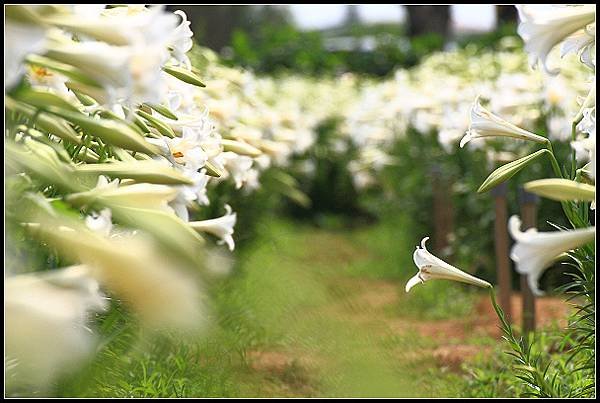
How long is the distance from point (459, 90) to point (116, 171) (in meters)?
4.34

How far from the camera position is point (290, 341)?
3887mm

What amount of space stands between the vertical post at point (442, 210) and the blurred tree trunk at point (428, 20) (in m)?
9.88

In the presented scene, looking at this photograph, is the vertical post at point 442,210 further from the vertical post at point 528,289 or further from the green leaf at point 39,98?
the green leaf at point 39,98

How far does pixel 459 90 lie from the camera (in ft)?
17.7

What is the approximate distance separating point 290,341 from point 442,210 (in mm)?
2022

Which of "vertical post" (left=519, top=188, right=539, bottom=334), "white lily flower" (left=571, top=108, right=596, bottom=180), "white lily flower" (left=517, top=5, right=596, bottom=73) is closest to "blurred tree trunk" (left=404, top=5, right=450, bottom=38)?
"vertical post" (left=519, top=188, right=539, bottom=334)

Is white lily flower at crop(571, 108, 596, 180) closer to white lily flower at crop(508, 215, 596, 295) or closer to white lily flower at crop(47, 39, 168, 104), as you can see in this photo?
white lily flower at crop(508, 215, 596, 295)

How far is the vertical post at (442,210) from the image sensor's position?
5.51 meters

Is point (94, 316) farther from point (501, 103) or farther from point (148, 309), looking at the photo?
point (501, 103)

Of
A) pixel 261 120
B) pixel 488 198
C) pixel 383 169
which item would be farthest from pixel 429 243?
pixel 261 120

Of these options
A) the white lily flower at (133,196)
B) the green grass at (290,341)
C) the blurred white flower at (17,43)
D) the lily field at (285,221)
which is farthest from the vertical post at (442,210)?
the blurred white flower at (17,43)

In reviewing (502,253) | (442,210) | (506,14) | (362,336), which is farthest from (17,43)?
(506,14)

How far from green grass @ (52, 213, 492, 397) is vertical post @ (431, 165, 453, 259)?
0.33 meters

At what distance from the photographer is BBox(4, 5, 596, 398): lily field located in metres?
1.08
